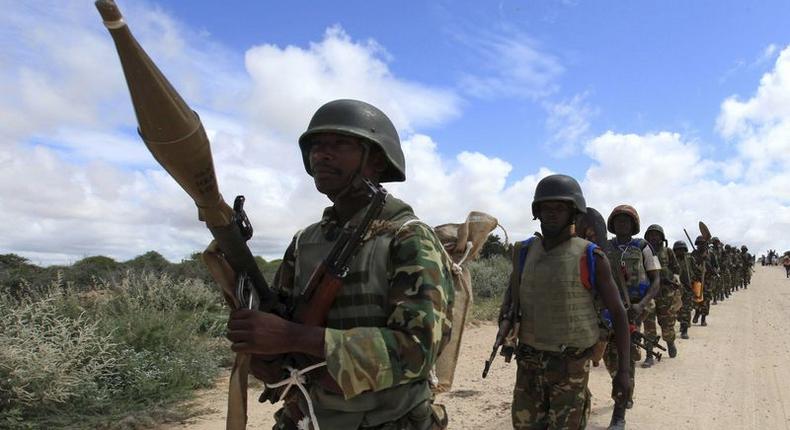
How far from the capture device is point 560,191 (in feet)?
12.4

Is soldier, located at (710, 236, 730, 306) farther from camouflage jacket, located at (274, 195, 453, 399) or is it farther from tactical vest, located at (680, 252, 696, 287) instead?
camouflage jacket, located at (274, 195, 453, 399)

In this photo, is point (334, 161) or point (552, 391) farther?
point (552, 391)

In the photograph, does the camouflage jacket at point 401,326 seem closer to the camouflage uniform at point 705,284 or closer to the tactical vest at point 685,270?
the tactical vest at point 685,270

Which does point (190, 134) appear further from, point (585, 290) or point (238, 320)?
point (585, 290)

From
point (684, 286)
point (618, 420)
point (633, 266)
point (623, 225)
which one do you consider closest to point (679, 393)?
point (633, 266)

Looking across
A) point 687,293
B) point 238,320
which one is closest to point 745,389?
point 687,293

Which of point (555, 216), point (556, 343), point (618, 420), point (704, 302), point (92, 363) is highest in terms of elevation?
point (555, 216)

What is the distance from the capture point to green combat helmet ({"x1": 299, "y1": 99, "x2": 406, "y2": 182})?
1.91 m

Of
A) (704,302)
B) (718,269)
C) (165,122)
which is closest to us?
(165,122)

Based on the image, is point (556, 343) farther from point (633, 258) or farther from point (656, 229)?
point (656, 229)

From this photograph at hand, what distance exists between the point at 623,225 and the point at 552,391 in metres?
3.44

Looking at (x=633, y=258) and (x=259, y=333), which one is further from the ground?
(x=633, y=258)

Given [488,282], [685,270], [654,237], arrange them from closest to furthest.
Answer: [654,237] → [685,270] → [488,282]

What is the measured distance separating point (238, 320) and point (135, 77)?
687 millimetres
